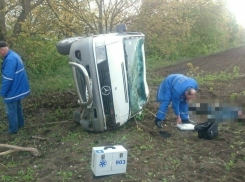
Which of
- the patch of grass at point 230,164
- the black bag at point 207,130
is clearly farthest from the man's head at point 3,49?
the patch of grass at point 230,164

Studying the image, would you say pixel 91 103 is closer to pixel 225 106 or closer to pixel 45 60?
pixel 225 106

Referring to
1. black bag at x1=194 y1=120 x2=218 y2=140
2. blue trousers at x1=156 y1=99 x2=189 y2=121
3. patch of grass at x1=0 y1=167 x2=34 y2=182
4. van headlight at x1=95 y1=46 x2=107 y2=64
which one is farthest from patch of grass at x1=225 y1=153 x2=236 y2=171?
patch of grass at x1=0 y1=167 x2=34 y2=182

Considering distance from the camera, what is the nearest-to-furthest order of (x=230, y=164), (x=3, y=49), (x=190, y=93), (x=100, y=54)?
(x=230, y=164) < (x=100, y=54) < (x=190, y=93) < (x=3, y=49)

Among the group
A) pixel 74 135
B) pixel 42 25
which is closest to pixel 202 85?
pixel 42 25

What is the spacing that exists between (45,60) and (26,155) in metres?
8.17

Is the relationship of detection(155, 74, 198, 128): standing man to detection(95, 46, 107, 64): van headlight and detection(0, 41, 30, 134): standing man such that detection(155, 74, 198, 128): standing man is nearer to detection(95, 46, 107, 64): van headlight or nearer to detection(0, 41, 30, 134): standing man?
detection(95, 46, 107, 64): van headlight

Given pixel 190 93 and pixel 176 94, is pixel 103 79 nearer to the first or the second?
pixel 176 94

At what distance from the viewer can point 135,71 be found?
6359 mm

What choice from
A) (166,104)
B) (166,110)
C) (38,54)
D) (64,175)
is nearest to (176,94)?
(166,104)

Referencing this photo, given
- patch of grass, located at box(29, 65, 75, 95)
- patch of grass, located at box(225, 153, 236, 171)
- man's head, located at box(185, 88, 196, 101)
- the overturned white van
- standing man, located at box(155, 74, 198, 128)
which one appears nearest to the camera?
patch of grass, located at box(225, 153, 236, 171)

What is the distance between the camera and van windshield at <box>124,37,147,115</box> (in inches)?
240

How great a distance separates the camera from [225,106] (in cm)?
414

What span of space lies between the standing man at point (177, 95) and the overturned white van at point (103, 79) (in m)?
0.59

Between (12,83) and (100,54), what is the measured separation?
1.79 metres
